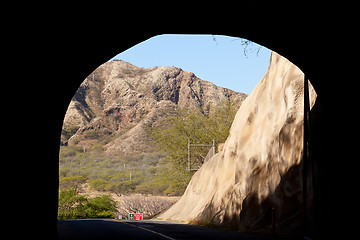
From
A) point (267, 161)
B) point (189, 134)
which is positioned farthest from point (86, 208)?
point (267, 161)

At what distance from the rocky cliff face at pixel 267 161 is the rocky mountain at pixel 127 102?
10328 centimetres

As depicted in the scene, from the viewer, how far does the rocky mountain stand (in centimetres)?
13875

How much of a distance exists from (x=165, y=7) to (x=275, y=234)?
11319 mm

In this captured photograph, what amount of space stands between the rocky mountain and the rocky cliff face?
103275mm

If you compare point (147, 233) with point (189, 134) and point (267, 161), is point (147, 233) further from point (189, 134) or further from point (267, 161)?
point (189, 134)

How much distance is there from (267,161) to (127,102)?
441ft

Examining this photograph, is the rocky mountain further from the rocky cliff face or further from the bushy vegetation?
the rocky cliff face

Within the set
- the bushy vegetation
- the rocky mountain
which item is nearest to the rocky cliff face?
the bushy vegetation

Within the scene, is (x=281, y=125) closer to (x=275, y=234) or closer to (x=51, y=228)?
(x=275, y=234)

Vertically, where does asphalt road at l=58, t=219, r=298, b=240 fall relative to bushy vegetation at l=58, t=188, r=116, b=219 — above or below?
above

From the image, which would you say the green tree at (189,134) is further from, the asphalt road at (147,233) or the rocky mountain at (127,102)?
the rocky mountain at (127,102)

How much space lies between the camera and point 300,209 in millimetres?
17875

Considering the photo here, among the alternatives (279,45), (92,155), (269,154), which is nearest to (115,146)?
(92,155)

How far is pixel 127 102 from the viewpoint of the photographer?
154 m
